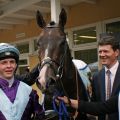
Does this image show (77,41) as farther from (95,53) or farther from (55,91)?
(55,91)

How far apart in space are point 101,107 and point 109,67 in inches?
16.2

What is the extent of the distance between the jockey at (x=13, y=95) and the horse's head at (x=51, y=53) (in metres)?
0.26

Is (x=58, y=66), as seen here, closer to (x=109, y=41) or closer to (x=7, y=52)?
(x=109, y=41)

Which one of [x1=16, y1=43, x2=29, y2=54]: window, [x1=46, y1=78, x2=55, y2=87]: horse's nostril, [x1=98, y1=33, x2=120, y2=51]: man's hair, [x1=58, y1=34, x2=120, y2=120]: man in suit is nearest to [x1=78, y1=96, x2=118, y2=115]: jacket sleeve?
[x1=58, y1=34, x2=120, y2=120]: man in suit

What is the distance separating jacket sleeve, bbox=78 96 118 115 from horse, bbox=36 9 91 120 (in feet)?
0.80

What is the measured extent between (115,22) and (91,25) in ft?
2.96

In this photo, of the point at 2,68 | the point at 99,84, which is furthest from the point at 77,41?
the point at 2,68

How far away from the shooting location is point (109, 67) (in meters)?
3.25

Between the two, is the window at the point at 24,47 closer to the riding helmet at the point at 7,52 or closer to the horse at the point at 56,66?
the horse at the point at 56,66

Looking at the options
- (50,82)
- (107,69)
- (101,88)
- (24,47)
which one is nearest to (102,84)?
(101,88)

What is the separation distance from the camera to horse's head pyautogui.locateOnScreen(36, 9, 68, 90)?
300 centimetres

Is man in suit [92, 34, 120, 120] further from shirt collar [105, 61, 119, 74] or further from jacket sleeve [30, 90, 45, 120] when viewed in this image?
jacket sleeve [30, 90, 45, 120]

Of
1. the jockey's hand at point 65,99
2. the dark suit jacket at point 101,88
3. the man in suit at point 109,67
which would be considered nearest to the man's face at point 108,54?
the man in suit at point 109,67

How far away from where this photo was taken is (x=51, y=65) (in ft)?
10.2
